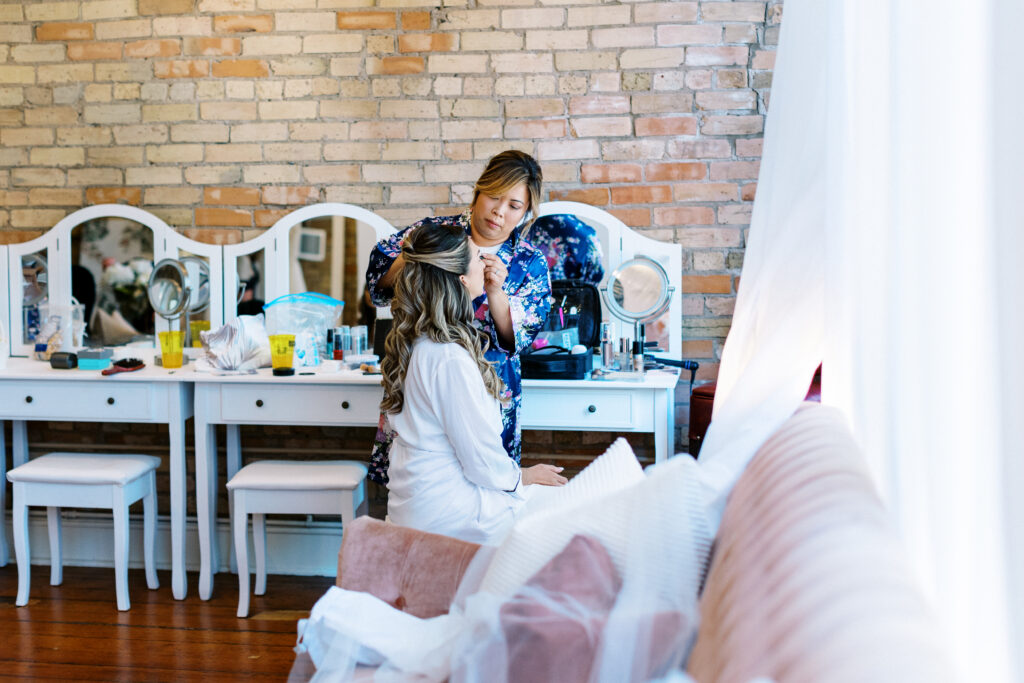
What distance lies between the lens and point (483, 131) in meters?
3.28

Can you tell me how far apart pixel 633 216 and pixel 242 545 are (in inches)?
71.0

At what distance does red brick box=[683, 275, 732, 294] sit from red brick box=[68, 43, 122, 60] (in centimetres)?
240

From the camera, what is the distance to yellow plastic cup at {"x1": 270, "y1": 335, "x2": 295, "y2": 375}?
309 cm

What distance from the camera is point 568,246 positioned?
10.5 ft

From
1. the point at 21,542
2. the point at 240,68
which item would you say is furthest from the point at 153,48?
the point at 21,542

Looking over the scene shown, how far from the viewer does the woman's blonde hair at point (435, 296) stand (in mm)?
2041

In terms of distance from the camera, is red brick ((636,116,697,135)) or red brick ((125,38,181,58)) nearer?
red brick ((636,116,697,135))

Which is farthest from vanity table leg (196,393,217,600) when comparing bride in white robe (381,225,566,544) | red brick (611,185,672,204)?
red brick (611,185,672,204)

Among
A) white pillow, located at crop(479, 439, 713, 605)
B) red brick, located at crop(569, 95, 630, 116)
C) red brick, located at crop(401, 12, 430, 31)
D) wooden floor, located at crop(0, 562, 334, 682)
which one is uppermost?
red brick, located at crop(401, 12, 430, 31)

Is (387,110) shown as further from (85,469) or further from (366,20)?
(85,469)

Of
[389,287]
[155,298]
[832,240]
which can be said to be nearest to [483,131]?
[389,287]

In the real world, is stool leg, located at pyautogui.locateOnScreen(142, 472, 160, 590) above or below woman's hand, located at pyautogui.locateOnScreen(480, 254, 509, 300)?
below

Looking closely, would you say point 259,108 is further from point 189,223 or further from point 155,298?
point 155,298

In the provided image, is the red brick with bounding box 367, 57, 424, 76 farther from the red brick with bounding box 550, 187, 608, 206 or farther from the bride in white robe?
the bride in white robe
